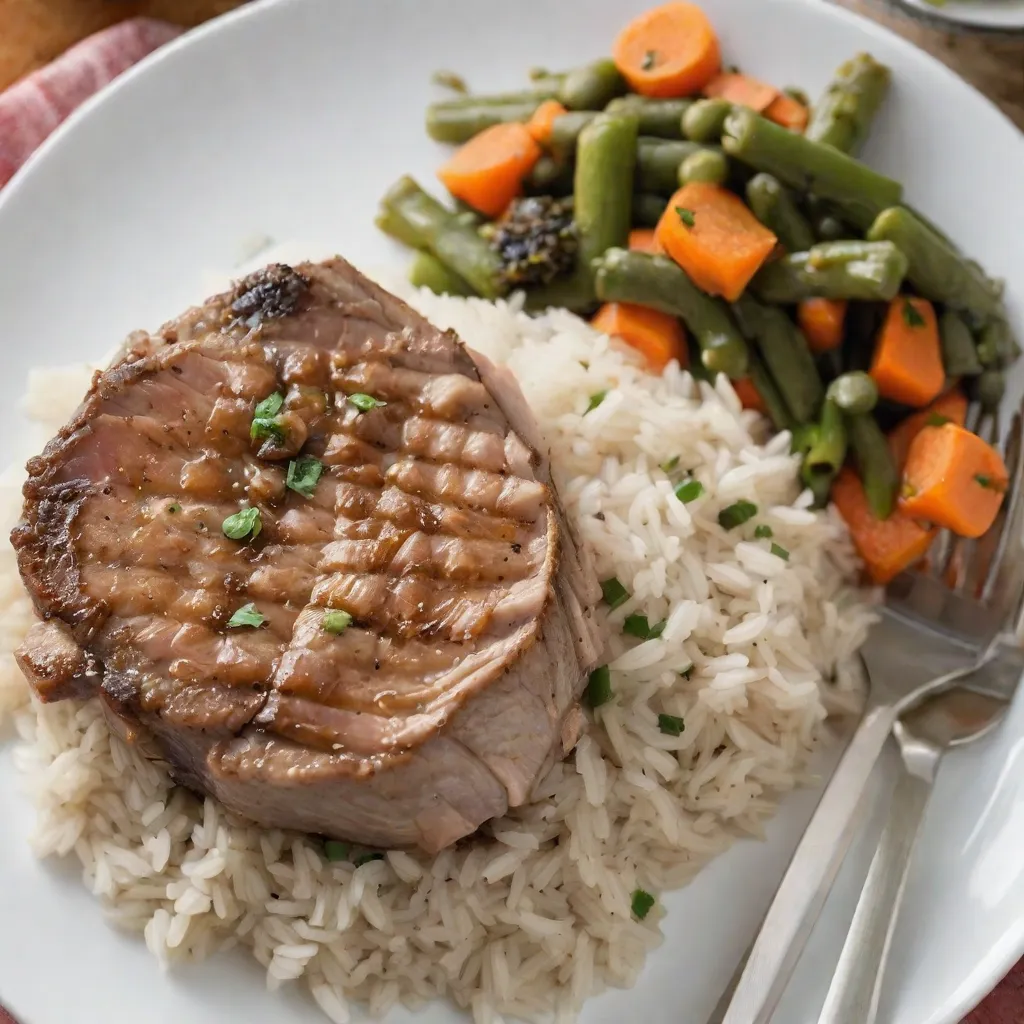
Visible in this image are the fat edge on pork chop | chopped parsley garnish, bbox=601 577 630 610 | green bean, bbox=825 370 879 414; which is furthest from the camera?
green bean, bbox=825 370 879 414

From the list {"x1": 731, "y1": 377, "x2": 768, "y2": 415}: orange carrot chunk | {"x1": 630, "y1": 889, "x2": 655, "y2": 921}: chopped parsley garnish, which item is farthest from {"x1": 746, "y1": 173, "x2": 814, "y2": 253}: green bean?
{"x1": 630, "y1": 889, "x2": 655, "y2": 921}: chopped parsley garnish

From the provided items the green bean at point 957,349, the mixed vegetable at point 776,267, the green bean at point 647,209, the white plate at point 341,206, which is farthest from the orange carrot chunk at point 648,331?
the white plate at point 341,206

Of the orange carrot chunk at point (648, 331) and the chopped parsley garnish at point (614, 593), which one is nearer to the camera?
the chopped parsley garnish at point (614, 593)

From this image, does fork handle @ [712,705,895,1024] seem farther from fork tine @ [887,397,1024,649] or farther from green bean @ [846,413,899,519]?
green bean @ [846,413,899,519]

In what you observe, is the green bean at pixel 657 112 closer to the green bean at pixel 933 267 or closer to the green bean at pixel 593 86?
the green bean at pixel 593 86

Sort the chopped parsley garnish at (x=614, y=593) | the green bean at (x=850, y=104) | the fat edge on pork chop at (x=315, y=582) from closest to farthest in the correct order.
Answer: the fat edge on pork chop at (x=315, y=582) < the chopped parsley garnish at (x=614, y=593) < the green bean at (x=850, y=104)
